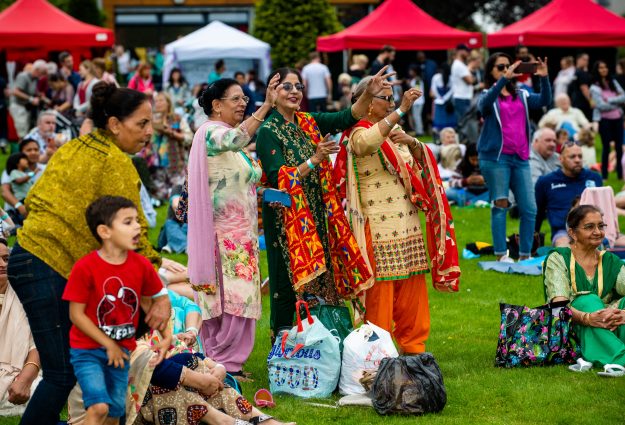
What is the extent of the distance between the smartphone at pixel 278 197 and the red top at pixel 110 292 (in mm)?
1729

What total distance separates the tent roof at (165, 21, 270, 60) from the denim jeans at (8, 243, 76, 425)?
19441mm

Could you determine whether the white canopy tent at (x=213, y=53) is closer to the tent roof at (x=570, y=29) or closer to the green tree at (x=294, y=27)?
the green tree at (x=294, y=27)

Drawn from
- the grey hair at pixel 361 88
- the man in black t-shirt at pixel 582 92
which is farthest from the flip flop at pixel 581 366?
the man in black t-shirt at pixel 582 92

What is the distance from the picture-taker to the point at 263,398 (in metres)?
5.96

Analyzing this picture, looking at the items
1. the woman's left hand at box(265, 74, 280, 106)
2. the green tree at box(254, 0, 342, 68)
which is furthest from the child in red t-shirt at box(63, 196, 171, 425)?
the green tree at box(254, 0, 342, 68)

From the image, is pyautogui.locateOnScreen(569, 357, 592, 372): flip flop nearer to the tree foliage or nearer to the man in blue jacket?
the man in blue jacket

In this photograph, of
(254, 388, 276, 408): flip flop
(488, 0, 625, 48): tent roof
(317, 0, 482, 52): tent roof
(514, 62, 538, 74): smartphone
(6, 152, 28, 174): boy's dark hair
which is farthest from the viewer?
(317, 0, 482, 52): tent roof

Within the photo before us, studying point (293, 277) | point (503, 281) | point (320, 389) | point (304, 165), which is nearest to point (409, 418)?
point (320, 389)

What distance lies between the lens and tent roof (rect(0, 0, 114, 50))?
72.8ft

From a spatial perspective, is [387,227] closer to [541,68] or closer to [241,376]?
[241,376]

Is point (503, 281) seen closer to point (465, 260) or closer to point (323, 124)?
point (465, 260)

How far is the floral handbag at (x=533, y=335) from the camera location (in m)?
6.70

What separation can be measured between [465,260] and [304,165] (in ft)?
16.0

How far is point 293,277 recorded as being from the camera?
6324 mm
